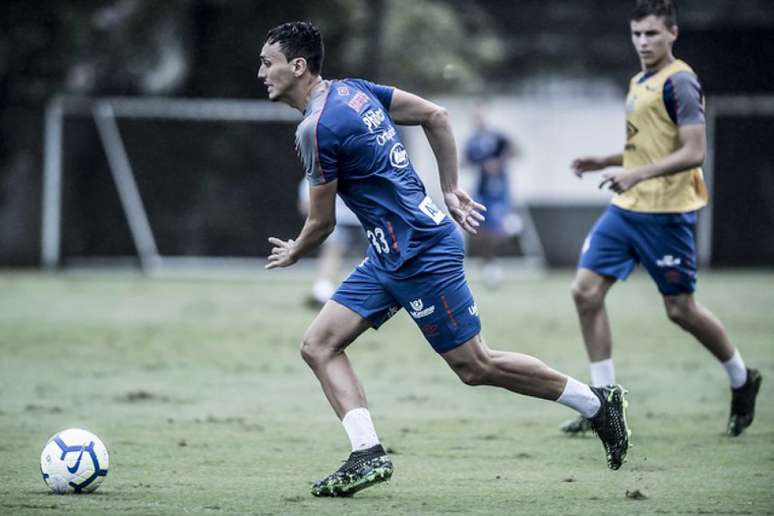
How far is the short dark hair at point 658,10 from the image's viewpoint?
807 centimetres

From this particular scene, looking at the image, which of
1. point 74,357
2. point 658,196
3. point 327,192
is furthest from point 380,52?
point 327,192

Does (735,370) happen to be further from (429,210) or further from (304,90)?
(304,90)

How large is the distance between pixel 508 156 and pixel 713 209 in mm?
5301

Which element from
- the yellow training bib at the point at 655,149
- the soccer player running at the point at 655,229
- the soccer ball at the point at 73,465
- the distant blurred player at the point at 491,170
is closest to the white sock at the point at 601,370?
the soccer player running at the point at 655,229

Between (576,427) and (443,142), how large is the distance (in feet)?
7.46

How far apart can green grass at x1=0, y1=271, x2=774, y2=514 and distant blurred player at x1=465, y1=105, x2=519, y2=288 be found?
3200 mm

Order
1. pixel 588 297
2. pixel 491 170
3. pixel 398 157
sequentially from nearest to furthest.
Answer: pixel 398 157, pixel 588 297, pixel 491 170

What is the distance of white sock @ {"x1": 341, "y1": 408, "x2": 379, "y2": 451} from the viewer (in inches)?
255

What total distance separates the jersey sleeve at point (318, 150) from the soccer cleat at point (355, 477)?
1.31 m

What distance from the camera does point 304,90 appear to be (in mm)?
6512

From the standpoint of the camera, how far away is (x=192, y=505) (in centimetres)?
601

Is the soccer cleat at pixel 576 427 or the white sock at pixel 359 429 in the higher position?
the white sock at pixel 359 429

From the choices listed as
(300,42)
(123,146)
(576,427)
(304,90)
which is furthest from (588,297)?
(123,146)

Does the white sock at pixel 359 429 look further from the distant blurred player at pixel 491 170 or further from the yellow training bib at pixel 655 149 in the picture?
the distant blurred player at pixel 491 170
